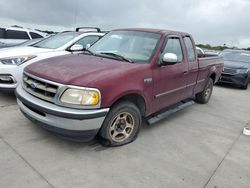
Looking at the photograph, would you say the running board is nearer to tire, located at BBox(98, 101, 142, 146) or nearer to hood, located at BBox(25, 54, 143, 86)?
tire, located at BBox(98, 101, 142, 146)

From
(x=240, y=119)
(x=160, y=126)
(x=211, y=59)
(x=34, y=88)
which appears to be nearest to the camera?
(x=34, y=88)

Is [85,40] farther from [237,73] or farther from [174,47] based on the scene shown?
[237,73]

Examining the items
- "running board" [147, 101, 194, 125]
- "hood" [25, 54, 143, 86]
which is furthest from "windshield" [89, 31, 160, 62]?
"running board" [147, 101, 194, 125]

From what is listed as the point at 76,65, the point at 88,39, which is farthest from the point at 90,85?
the point at 88,39

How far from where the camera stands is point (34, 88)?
10.7 feet

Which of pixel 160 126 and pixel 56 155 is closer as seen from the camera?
pixel 56 155

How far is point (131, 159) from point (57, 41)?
159 inches

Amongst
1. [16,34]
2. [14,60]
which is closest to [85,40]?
[14,60]

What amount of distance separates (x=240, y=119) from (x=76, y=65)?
4136 mm

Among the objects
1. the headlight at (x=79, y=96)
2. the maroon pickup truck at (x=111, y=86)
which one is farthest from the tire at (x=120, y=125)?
the headlight at (x=79, y=96)

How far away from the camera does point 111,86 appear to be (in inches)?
118

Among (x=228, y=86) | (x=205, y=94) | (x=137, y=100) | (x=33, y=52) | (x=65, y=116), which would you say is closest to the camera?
(x=65, y=116)

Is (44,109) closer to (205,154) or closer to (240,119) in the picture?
(205,154)

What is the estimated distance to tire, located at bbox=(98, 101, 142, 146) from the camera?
3189mm
